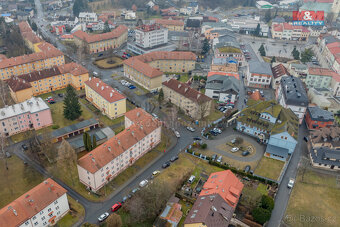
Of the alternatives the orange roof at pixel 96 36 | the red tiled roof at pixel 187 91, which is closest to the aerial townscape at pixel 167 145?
the red tiled roof at pixel 187 91

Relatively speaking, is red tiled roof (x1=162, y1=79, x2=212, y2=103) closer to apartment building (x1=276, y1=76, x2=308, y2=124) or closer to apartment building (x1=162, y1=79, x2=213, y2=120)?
apartment building (x1=162, y1=79, x2=213, y2=120)

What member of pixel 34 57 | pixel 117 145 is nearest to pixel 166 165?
pixel 117 145

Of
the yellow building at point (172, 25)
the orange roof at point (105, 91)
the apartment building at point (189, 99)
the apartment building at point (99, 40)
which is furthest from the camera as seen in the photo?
the yellow building at point (172, 25)

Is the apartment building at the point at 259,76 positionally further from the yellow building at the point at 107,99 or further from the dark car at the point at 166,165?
the dark car at the point at 166,165

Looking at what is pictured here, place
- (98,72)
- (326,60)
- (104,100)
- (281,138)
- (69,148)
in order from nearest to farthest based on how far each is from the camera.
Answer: (69,148) < (281,138) < (104,100) < (98,72) < (326,60)

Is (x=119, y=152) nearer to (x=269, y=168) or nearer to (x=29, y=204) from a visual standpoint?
(x=29, y=204)

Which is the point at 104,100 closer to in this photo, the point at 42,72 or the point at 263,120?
the point at 42,72

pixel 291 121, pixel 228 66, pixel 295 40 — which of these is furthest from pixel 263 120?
pixel 295 40
